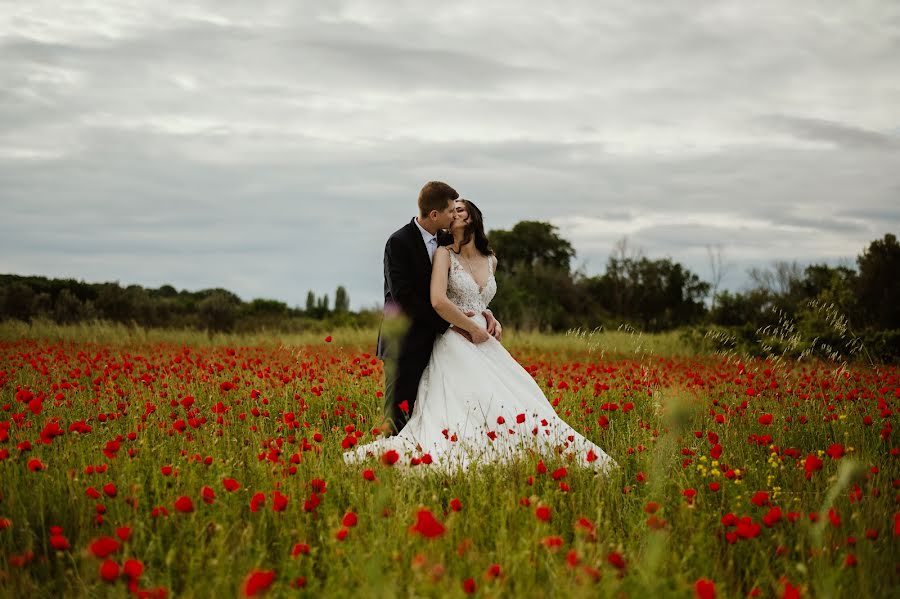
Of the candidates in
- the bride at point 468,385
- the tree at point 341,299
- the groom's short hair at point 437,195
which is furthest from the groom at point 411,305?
the tree at point 341,299

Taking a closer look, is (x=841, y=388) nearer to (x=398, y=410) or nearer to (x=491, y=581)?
(x=398, y=410)

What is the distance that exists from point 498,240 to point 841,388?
3744cm

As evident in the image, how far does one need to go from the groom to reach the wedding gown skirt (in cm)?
12

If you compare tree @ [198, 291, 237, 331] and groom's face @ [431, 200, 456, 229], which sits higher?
groom's face @ [431, 200, 456, 229]

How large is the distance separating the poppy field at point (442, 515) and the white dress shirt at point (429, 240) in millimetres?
1775

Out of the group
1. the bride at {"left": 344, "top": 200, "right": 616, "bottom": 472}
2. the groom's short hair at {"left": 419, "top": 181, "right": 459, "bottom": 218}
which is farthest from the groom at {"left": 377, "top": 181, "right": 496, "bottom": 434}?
the bride at {"left": 344, "top": 200, "right": 616, "bottom": 472}

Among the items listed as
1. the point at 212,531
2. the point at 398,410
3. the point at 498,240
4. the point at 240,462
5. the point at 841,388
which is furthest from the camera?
the point at 498,240

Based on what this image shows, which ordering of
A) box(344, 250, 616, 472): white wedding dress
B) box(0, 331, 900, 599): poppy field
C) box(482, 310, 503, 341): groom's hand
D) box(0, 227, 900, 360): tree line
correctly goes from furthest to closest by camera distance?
1. box(0, 227, 900, 360): tree line
2. box(482, 310, 503, 341): groom's hand
3. box(344, 250, 616, 472): white wedding dress
4. box(0, 331, 900, 599): poppy field

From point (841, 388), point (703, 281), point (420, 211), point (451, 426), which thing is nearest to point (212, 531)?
point (451, 426)

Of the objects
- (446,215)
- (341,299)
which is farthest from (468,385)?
(341,299)

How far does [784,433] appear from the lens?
5809 mm

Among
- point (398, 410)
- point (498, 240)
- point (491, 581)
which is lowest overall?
point (491, 581)

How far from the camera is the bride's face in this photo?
18.8 ft

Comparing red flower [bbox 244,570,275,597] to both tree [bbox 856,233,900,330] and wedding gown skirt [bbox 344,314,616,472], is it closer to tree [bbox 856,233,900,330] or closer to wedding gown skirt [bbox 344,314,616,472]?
wedding gown skirt [bbox 344,314,616,472]
